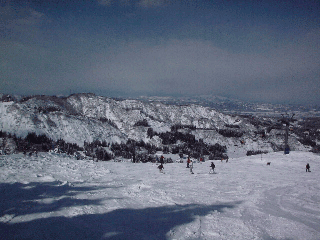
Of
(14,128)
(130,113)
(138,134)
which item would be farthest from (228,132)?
(14,128)

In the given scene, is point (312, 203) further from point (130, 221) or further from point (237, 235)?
point (130, 221)

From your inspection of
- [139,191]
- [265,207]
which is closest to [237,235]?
[265,207]

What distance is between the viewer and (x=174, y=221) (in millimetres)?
8273

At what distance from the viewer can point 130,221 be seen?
311 inches

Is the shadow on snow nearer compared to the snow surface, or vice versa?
the shadow on snow

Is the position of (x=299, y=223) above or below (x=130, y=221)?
below

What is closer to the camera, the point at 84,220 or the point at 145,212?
the point at 84,220

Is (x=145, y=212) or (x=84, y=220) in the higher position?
(x=84, y=220)

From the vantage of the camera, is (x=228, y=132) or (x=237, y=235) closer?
(x=237, y=235)

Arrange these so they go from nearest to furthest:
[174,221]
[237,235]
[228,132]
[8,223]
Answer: [8,223] → [237,235] → [174,221] → [228,132]

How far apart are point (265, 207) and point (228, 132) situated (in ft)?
497

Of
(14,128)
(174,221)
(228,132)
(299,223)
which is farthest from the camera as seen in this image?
(228,132)

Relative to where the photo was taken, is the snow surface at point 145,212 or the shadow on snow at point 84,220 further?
the snow surface at point 145,212

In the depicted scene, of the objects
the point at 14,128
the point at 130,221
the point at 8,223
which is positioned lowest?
the point at 14,128
